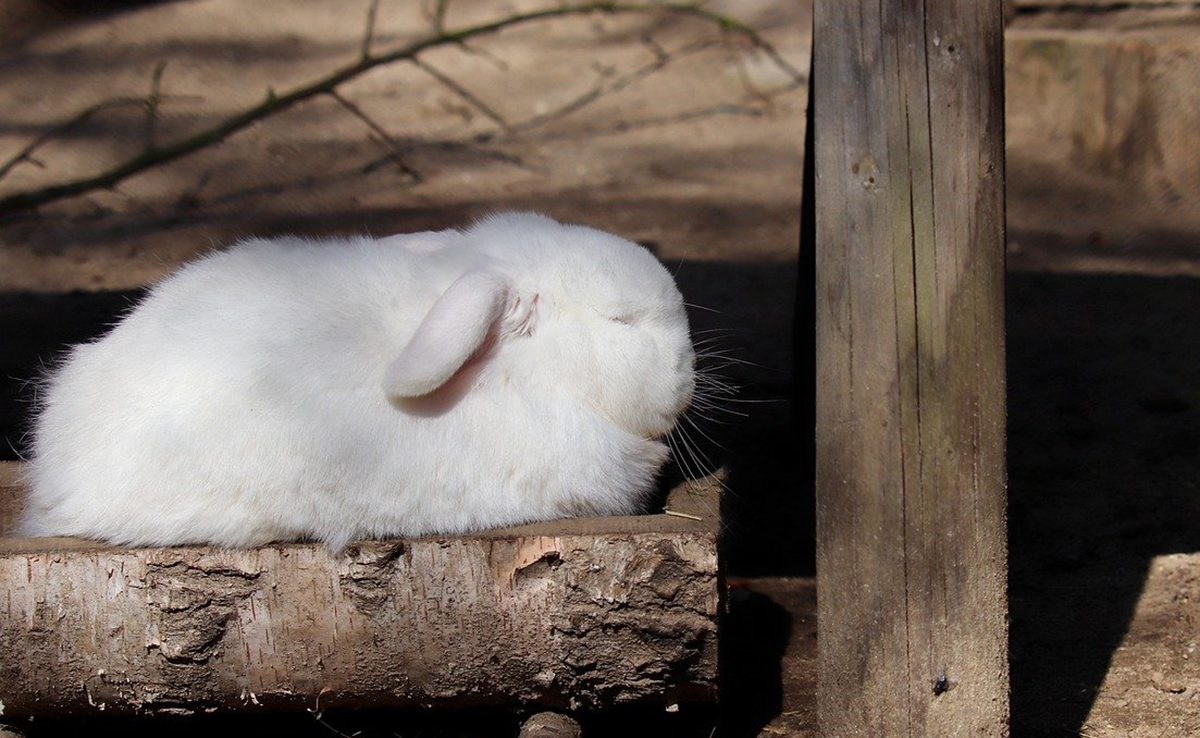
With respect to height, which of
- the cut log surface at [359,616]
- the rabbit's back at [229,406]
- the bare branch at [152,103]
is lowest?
the cut log surface at [359,616]

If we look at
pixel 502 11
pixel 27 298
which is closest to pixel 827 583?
pixel 27 298

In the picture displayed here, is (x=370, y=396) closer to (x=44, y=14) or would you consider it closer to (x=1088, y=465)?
(x=1088, y=465)

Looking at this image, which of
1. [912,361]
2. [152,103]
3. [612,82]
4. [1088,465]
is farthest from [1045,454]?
[612,82]

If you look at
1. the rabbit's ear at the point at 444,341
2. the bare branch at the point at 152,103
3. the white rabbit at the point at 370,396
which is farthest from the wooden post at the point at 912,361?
the bare branch at the point at 152,103

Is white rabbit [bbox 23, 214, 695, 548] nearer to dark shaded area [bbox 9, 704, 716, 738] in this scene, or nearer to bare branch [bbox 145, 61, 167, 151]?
dark shaded area [bbox 9, 704, 716, 738]

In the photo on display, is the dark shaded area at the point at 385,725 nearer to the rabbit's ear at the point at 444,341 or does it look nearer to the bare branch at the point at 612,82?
the rabbit's ear at the point at 444,341

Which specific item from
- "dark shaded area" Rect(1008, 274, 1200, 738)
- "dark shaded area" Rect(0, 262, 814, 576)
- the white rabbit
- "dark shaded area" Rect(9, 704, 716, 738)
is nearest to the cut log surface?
the white rabbit
